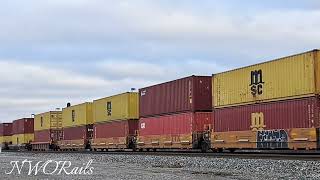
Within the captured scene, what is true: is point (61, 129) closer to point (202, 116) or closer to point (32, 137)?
point (32, 137)

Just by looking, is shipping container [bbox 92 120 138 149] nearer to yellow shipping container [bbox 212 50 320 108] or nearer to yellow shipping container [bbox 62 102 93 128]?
yellow shipping container [bbox 62 102 93 128]

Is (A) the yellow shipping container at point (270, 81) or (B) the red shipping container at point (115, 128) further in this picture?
(B) the red shipping container at point (115, 128)

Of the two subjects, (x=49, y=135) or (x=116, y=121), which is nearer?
(x=116, y=121)

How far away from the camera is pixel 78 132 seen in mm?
50594

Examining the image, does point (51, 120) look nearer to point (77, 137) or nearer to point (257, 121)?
point (77, 137)

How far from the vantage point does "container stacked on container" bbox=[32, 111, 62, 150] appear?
56875mm

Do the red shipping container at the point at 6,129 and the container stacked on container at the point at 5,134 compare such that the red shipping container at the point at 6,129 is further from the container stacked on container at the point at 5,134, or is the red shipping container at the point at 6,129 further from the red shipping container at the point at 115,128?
the red shipping container at the point at 115,128

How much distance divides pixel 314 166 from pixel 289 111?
6016mm

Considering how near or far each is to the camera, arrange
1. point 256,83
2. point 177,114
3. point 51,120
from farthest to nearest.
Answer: point 51,120
point 177,114
point 256,83

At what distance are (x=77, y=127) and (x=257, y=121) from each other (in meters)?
29.0

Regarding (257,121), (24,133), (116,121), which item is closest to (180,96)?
(257,121)

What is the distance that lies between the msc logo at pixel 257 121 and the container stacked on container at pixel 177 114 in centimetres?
488

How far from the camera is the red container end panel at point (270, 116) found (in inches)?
880

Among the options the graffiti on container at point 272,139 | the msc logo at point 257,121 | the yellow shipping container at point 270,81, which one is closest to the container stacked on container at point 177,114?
the yellow shipping container at point 270,81
